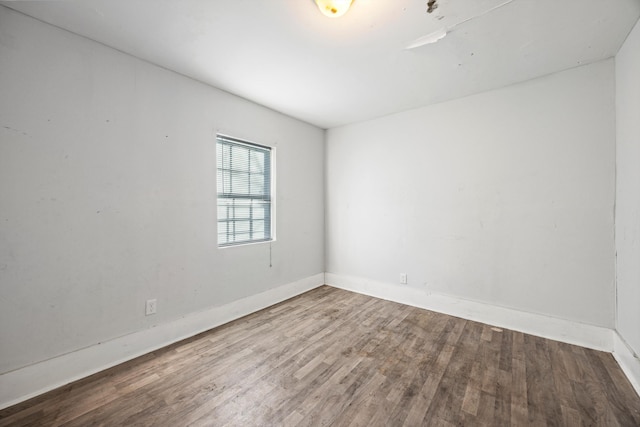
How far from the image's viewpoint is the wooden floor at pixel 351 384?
61.7 inches

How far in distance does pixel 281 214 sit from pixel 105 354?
227 centimetres

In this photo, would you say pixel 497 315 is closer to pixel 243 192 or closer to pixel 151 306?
pixel 243 192

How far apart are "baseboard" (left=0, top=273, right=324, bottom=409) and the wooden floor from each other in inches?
3.1

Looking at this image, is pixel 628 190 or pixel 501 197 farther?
pixel 501 197

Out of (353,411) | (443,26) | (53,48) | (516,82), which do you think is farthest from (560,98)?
(53,48)

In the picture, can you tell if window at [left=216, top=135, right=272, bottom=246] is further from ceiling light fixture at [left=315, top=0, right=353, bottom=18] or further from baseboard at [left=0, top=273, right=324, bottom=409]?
ceiling light fixture at [left=315, top=0, right=353, bottom=18]

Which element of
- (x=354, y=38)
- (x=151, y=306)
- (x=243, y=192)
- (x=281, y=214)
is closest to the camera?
(x=354, y=38)

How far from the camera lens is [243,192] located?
10.5 ft

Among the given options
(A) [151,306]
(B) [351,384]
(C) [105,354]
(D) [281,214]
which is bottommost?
(B) [351,384]

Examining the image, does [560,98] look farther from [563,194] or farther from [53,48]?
[53,48]

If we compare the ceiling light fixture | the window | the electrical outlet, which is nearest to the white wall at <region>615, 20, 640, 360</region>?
the ceiling light fixture

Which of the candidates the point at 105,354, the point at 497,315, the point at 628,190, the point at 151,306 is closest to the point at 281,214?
the point at 151,306

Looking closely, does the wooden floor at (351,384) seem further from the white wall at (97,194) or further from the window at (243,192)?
the window at (243,192)

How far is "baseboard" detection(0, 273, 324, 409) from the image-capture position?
1688 mm
